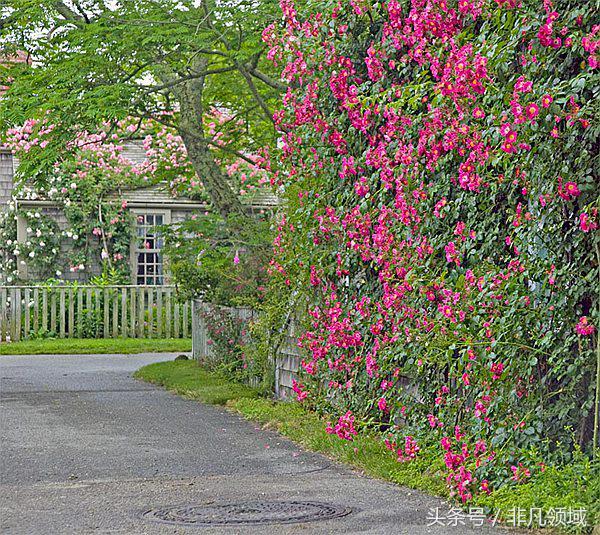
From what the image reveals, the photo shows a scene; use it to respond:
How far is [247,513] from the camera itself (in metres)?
6.30

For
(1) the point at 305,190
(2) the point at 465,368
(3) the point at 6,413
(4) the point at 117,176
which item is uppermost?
→ (4) the point at 117,176

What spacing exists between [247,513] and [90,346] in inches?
599

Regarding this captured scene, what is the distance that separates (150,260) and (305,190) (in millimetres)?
17827

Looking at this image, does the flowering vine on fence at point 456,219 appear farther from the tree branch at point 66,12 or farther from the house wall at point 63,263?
the house wall at point 63,263

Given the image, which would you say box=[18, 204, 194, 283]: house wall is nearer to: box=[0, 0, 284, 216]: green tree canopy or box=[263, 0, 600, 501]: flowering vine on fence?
box=[0, 0, 284, 216]: green tree canopy

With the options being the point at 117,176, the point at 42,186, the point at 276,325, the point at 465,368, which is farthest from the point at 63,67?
the point at 117,176

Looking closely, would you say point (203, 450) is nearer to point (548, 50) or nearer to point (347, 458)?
point (347, 458)

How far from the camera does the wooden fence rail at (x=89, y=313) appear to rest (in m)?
22.9

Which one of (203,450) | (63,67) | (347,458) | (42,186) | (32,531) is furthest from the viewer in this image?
(42,186)

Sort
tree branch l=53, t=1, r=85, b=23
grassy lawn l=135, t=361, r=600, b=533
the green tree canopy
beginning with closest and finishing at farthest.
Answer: grassy lawn l=135, t=361, r=600, b=533 < the green tree canopy < tree branch l=53, t=1, r=85, b=23

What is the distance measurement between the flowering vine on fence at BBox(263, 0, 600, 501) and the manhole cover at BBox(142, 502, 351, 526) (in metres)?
0.85

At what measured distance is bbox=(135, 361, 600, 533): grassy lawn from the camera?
5.80 meters

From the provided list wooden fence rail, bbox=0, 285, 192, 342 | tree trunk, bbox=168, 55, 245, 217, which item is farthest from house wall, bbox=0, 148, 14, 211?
tree trunk, bbox=168, 55, 245, 217

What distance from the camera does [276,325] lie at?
37.9 feet
